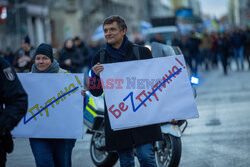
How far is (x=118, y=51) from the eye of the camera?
5.37 metres

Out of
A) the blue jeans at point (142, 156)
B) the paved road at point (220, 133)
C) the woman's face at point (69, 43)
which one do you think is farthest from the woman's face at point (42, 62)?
the woman's face at point (69, 43)

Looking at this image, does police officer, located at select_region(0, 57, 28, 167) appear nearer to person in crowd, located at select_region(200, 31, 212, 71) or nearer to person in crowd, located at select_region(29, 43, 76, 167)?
person in crowd, located at select_region(29, 43, 76, 167)

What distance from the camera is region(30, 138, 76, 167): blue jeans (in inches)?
215

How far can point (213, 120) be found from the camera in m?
11.6

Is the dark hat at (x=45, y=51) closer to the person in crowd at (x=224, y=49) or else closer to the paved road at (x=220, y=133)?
the paved road at (x=220, y=133)

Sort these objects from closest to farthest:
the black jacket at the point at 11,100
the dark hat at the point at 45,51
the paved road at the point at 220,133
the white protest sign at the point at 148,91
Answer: the black jacket at the point at 11,100 → the white protest sign at the point at 148,91 → the dark hat at the point at 45,51 → the paved road at the point at 220,133

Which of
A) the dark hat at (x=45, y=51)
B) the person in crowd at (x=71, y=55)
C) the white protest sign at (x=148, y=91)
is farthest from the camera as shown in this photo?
the person in crowd at (x=71, y=55)

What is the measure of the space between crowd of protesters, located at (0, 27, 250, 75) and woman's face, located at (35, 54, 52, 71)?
6511mm

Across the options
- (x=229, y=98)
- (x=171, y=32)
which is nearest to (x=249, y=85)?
(x=229, y=98)

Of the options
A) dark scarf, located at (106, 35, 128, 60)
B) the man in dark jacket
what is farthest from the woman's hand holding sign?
dark scarf, located at (106, 35, 128, 60)

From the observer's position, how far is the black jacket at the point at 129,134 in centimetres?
526

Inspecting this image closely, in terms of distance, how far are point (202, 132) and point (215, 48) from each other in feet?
71.9

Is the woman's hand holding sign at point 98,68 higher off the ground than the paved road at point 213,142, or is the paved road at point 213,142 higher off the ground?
the woman's hand holding sign at point 98,68

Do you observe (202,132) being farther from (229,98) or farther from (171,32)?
(171,32)
